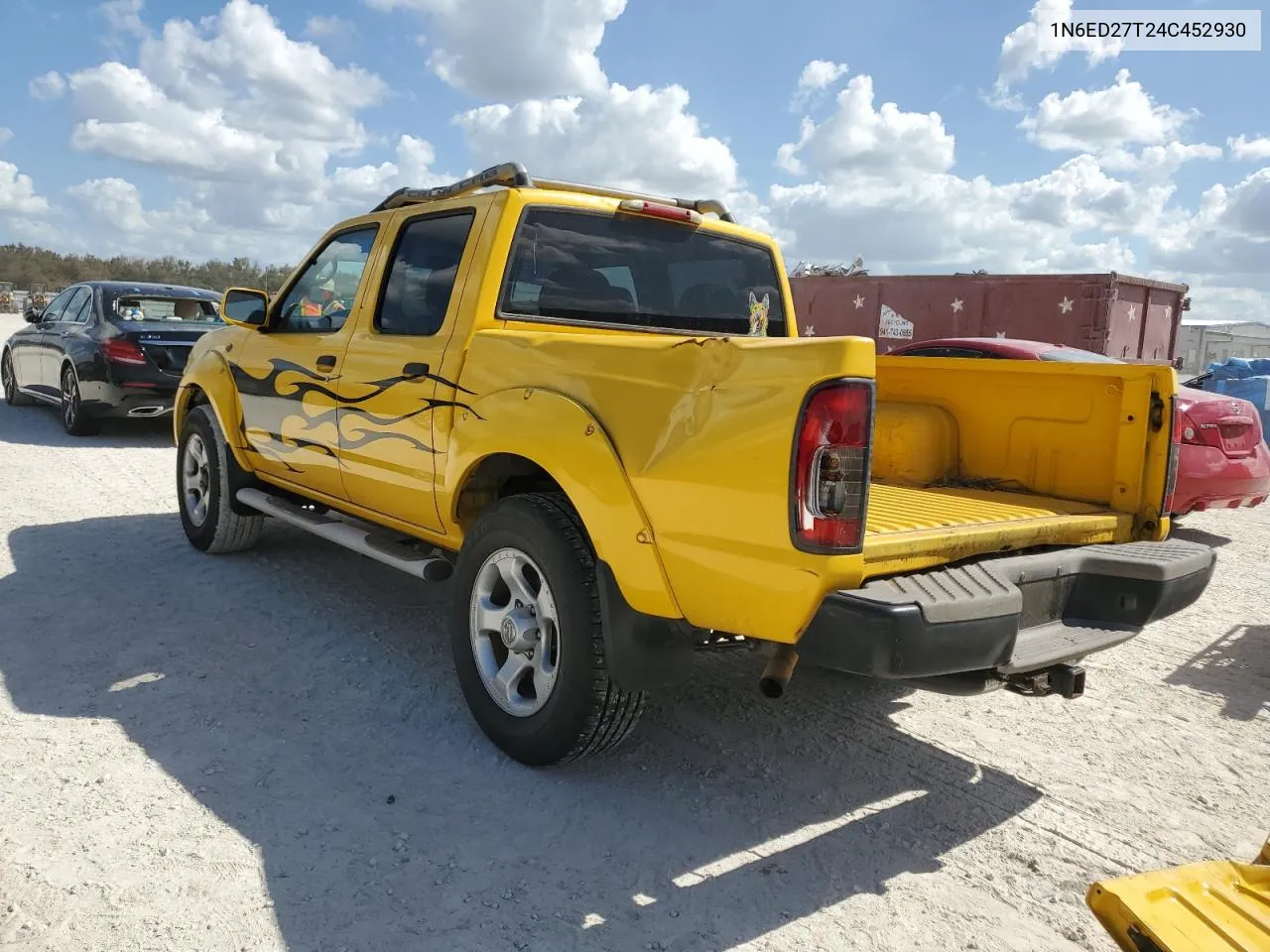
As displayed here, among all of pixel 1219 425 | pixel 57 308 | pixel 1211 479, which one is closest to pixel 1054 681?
pixel 1211 479

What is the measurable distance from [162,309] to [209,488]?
591cm

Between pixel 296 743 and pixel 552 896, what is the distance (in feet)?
4.20

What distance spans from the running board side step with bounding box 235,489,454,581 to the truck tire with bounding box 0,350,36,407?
9.25 m

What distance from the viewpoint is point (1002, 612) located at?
97.7 inches

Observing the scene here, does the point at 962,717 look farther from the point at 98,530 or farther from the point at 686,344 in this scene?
the point at 98,530

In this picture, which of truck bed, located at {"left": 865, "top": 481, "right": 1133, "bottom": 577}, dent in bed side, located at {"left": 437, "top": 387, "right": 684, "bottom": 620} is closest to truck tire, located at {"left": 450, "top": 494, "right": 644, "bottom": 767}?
dent in bed side, located at {"left": 437, "top": 387, "right": 684, "bottom": 620}

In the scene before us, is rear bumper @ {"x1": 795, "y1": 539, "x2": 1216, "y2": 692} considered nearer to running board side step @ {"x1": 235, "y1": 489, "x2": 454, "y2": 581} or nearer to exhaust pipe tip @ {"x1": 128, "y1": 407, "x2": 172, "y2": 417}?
running board side step @ {"x1": 235, "y1": 489, "x2": 454, "y2": 581}

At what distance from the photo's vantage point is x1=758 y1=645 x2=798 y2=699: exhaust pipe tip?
2574 mm

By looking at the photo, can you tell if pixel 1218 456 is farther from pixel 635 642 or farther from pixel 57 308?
pixel 57 308

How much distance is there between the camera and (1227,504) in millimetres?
6832

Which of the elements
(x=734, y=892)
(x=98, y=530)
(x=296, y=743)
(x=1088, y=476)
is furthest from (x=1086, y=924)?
(x=98, y=530)

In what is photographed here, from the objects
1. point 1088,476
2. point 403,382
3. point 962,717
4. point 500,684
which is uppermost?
point 403,382

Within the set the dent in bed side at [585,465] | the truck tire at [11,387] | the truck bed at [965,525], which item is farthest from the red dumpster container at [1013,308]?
the truck tire at [11,387]

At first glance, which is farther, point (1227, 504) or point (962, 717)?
point (1227, 504)
